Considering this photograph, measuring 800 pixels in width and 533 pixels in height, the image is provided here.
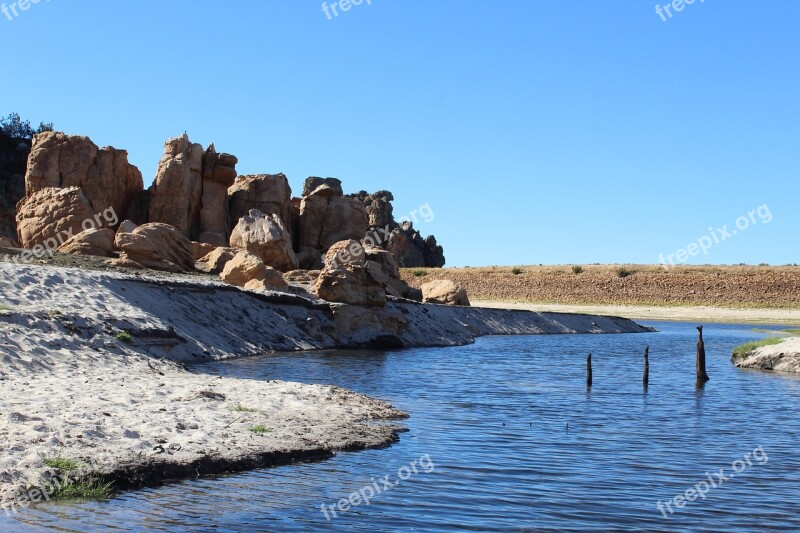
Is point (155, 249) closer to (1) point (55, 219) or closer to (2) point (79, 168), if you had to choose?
(1) point (55, 219)

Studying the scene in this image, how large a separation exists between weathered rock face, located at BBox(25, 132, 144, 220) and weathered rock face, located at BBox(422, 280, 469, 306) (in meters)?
18.8

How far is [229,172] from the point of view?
53219 millimetres

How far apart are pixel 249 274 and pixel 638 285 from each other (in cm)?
6145

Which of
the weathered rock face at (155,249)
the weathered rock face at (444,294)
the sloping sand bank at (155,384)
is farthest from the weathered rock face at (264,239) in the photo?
the sloping sand bank at (155,384)

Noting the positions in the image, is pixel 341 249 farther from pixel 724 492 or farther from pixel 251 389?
pixel 724 492

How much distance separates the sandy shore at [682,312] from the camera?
74562mm

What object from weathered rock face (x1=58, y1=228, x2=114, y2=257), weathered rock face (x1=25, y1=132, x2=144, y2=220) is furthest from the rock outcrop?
weathered rock face (x1=25, y1=132, x2=144, y2=220)

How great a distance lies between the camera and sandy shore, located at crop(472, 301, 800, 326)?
245ft

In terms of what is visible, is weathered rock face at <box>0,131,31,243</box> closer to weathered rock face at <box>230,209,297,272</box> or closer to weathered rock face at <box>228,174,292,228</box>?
weathered rock face at <box>228,174,292,228</box>

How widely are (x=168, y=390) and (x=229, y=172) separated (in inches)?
1474

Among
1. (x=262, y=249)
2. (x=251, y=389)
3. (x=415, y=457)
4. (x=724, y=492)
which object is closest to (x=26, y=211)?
(x=262, y=249)

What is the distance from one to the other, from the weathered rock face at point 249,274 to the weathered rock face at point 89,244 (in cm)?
516

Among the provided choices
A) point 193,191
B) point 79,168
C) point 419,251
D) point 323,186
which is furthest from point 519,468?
point 419,251

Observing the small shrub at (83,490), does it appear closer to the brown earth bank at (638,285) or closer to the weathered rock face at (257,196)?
the weathered rock face at (257,196)
